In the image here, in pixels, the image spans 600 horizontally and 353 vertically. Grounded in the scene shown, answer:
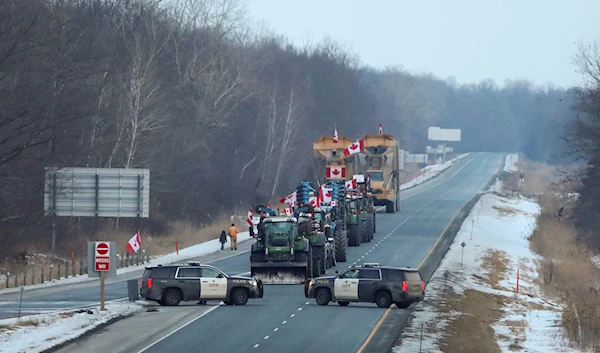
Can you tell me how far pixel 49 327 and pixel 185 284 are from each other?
704cm

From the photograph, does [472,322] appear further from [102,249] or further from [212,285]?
[102,249]

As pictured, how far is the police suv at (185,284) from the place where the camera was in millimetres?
37531

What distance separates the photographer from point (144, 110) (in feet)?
251

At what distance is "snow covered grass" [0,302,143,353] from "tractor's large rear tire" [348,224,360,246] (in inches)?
1079

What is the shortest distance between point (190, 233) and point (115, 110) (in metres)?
9.99

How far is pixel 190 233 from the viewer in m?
76.8

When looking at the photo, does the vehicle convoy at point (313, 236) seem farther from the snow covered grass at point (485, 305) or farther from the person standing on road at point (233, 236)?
the person standing on road at point (233, 236)

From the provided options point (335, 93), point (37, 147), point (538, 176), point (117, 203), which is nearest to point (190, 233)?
point (37, 147)

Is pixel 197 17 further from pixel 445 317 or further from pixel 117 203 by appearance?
pixel 445 317

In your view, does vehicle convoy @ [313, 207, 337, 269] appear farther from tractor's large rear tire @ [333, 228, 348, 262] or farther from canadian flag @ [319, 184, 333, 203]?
canadian flag @ [319, 184, 333, 203]

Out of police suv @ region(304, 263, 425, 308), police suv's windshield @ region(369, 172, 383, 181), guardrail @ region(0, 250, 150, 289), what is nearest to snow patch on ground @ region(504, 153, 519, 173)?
police suv's windshield @ region(369, 172, 383, 181)

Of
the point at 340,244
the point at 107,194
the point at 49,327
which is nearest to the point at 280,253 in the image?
the point at 340,244

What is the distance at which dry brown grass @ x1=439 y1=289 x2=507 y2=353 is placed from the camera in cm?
3188

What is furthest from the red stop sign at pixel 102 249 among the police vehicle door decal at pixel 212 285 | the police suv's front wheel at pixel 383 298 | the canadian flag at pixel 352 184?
the canadian flag at pixel 352 184
